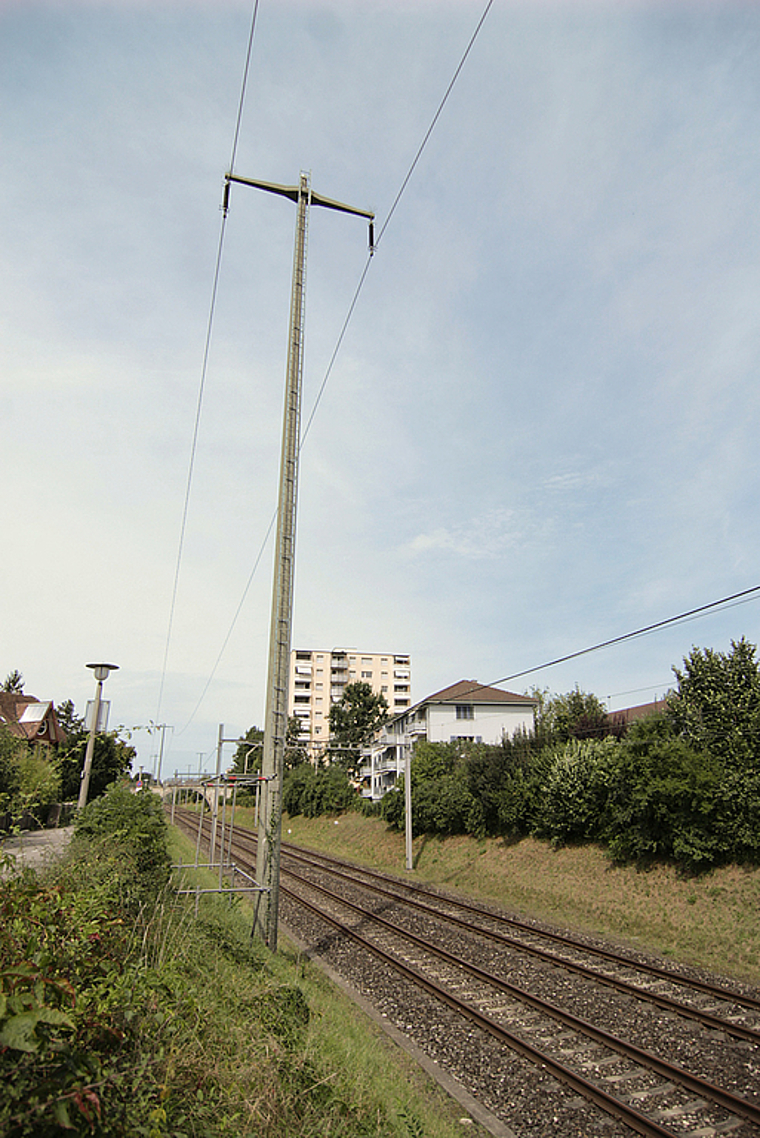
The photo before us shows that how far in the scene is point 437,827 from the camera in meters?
30.0

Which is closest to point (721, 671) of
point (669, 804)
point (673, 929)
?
point (669, 804)

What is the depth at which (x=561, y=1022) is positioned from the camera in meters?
9.01

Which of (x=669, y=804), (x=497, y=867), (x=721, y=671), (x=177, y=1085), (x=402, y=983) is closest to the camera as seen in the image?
(x=177, y=1085)

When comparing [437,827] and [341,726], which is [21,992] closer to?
[437,827]

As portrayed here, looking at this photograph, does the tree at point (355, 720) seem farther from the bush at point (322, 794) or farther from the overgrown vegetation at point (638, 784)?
the overgrown vegetation at point (638, 784)

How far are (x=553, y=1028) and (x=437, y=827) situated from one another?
72.4ft

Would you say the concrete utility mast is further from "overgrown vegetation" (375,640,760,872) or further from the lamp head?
"overgrown vegetation" (375,640,760,872)

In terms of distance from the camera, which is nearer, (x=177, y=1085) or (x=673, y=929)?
(x=177, y=1085)

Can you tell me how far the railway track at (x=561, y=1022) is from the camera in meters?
6.72

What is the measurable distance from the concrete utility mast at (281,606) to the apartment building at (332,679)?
322 feet

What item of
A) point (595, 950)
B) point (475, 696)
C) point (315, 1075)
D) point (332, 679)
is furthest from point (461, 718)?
point (332, 679)

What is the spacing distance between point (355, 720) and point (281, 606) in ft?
225

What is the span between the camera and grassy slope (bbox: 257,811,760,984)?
561 inches

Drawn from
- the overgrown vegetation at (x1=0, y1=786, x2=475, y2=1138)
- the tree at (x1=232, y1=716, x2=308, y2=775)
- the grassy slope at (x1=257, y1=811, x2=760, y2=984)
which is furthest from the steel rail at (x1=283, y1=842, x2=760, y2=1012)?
the tree at (x1=232, y1=716, x2=308, y2=775)
